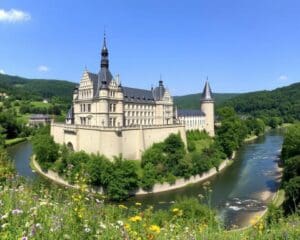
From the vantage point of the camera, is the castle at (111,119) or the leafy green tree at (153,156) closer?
the leafy green tree at (153,156)

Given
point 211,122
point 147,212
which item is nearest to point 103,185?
point 147,212

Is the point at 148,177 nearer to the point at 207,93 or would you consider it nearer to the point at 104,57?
the point at 104,57

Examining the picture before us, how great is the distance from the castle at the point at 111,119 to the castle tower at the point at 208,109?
13.3 metres

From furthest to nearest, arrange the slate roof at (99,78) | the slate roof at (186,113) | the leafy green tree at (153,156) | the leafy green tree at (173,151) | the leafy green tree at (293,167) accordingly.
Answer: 1. the slate roof at (186,113)
2. the slate roof at (99,78)
3. the leafy green tree at (173,151)
4. the leafy green tree at (153,156)
5. the leafy green tree at (293,167)

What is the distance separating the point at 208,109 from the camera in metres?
65.1

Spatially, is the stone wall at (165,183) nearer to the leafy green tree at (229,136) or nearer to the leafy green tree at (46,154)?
the leafy green tree at (46,154)

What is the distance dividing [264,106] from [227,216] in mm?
132333

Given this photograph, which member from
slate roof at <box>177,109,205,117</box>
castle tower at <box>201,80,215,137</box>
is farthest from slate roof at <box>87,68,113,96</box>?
castle tower at <box>201,80,215,137</box>

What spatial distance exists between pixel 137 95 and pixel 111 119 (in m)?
9.73

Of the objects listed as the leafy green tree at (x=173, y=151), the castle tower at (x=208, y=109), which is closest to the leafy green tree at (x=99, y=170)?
the leafy green tree at (x=173, y=151)

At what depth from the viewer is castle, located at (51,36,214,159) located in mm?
38156

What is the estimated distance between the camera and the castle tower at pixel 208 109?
64.5 m

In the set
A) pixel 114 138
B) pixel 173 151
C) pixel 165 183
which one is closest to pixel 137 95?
pixel 173 151

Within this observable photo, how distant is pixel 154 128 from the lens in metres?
43.3
